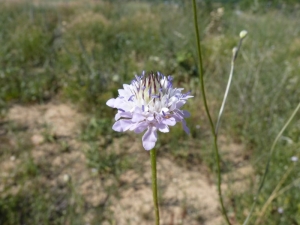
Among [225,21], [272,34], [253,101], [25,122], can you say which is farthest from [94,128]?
[225,21]

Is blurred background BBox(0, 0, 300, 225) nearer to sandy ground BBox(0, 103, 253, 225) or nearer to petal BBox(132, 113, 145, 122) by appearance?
sandy ground BBox(0, 103, 253, 225)

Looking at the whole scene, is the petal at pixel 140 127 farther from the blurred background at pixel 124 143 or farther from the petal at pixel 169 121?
the blurred background at pixel 124 143

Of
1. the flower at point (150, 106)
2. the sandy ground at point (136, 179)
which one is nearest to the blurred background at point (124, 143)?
the sandy ground at point (136, 179)

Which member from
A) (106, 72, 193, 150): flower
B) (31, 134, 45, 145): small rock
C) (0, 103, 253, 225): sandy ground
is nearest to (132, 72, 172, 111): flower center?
(106, 72, 193, 150): flower

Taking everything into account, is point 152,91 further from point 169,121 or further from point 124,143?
point 124,143

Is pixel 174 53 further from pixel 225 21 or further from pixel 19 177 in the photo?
pixel 225 21

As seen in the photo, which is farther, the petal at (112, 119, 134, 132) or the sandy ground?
the sandy ground

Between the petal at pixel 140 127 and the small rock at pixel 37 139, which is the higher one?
the petal at pixel 140 127
